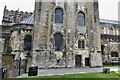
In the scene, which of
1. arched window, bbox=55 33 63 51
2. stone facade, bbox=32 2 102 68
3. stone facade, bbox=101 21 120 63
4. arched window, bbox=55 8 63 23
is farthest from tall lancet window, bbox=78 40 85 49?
stone facade, bbox=101 21 120 63

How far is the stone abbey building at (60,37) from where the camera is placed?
31.2 metres

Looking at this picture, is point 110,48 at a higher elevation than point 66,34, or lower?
lower

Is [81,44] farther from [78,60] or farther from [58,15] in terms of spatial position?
[58,15]

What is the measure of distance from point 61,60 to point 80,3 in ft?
37.6

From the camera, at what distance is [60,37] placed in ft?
106

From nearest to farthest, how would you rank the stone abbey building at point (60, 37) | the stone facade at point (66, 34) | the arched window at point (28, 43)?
the stone facade at point (66, 34) < the stone abbey building at point (60, 37) < the arched window at point (28, 43)

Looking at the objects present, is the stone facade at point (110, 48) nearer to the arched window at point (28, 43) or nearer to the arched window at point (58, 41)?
the arched window at point (58, 41)

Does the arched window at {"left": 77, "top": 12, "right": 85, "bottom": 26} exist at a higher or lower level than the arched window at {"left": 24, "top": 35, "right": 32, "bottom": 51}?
higher

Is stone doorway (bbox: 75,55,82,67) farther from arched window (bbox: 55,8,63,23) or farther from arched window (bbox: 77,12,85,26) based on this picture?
arched window (bbox: 55,8,63,23)

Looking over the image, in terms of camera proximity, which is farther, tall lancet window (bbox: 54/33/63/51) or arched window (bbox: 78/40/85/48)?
arched window (bbox: 78/40/85/48)

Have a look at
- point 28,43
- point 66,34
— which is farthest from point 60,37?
point 28,43

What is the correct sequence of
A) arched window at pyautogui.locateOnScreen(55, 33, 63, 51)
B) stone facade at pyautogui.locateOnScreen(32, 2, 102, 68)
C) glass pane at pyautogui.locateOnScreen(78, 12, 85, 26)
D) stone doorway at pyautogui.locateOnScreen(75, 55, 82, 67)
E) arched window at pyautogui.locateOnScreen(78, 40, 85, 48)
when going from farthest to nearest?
glass pane at pyautogui.locateOnScreen(78, 12, 85, 26)
arched window at pyautogui.locateOnScreen(78, 40, 85, 48)
stone doorway at pyautogui.locateOnScreen(75, 55, 82, 67)
arched window at pyautogui.locateOnScreen(55, 33, 63, 51)
stone facade at pyautogui.locateOnScreen(32, 2, 102, 68)

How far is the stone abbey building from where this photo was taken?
103ft

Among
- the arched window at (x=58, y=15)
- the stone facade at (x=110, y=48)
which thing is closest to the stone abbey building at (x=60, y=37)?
the arched window at (x=58, y=15)
